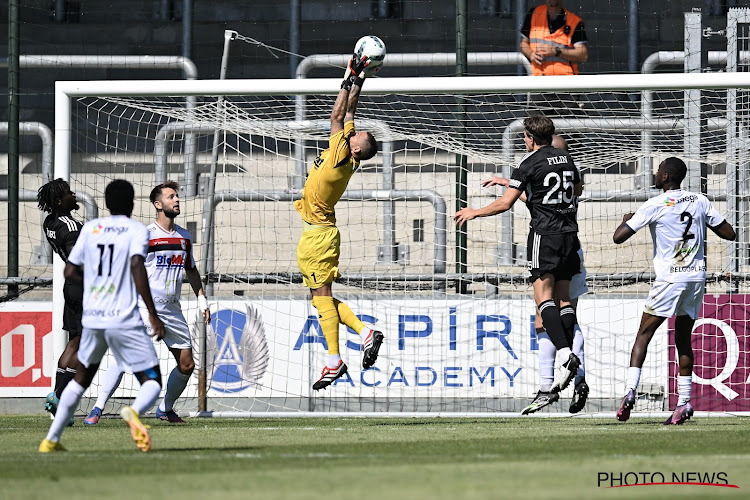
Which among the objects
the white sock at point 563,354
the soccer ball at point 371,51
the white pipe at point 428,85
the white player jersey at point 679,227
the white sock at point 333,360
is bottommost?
the white sock at point 333,360

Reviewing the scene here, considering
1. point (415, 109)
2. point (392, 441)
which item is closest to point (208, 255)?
point (415, 109)

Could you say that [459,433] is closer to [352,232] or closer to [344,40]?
[352,232]

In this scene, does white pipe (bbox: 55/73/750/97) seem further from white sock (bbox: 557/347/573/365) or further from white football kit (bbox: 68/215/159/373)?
white football kit (bbox: 68/215/159/373)

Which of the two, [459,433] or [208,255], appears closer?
[459,433]

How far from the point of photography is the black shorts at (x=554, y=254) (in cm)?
873

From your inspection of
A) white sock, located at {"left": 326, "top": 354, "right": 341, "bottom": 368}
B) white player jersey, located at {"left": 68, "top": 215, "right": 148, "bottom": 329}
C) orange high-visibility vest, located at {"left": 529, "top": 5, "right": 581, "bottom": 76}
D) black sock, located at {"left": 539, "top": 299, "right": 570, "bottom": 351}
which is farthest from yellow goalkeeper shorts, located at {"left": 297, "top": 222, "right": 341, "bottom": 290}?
orange high-visibility vest, located at {"left": 529, "top": 5, "right": 581, "bottom": 76}

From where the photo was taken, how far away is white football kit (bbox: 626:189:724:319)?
28.7 ft

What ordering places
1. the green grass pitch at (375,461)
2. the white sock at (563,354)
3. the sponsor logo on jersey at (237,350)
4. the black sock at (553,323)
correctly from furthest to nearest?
the sponsor logo on jersey at (237,350), the black sock at (553,323), the white sock at (563,354), the green grass pitch at (375,461)

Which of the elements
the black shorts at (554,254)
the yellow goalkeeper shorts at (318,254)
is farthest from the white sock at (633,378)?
the yellow goalkeeper shorts at (318,254)

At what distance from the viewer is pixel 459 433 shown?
779 centimetres

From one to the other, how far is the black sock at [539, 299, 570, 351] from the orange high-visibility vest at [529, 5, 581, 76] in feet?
14.0

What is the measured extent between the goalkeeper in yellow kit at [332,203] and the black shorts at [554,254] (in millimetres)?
1504

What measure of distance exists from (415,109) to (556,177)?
3.65 metres

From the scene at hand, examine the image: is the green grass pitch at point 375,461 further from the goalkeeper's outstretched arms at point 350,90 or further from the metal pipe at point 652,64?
the metal pipe at point 652,64
